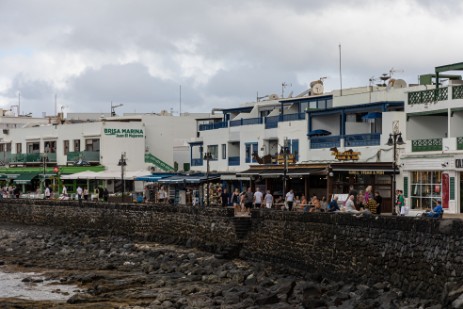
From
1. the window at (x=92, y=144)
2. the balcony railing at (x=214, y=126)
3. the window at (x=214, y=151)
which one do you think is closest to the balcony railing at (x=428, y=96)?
the balcony railing at (x=214, y=126)

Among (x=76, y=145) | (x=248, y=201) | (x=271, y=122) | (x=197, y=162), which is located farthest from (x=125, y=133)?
(x=248, y=201)

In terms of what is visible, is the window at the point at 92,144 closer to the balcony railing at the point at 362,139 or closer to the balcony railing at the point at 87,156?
the balcony railing at the point at 87,156

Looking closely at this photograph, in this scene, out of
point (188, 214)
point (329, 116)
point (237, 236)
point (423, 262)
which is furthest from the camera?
point (329, 116)

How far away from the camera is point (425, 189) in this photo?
4650 cm

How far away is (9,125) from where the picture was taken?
351 ft

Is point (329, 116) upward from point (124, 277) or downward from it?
upward

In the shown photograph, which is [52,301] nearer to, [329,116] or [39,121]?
[329,116]

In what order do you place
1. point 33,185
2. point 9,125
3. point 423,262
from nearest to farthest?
point 423,262
point 33,185
point 9,125

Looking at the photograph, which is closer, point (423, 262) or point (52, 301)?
point (423, 262)

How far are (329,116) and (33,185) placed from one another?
3794 centimetres

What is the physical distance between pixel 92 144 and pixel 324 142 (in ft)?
103

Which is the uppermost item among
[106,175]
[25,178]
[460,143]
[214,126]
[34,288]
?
[214,126]

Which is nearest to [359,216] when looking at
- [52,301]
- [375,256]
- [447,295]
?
[375,256]

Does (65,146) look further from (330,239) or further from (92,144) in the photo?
(330,239)
